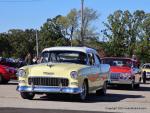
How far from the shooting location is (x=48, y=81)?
16625 millimetres

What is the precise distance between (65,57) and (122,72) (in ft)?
25.0

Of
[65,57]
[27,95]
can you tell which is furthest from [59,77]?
[65,57]

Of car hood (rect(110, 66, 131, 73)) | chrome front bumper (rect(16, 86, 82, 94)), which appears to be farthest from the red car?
chrome front bumper (rect(16, 86, 82, 94))

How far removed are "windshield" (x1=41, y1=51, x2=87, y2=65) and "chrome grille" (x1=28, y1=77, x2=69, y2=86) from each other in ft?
5.44

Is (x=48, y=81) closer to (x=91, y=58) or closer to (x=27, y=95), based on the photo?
(x=27, y=95)

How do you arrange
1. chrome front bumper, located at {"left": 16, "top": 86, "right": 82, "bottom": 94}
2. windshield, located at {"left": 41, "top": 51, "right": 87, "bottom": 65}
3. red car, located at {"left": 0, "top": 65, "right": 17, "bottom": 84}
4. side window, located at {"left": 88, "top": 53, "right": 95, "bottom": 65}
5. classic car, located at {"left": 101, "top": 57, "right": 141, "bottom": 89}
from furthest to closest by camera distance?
red car, located at {"left": 0, "top": 65, "right": 17, "bottom": 84} < classic car, located at {"left": 101, "top": 57, "right": 141, "bottom": 89} < side window, located at {"left": 88, "top": 53, "right": 95, "bottom": 65} < windshield, located at {"left": 41, "top": 51, "right": 87, "bottom": 65} < chrome front bumper, located at {"left": 16, "top": 86, "right": 82, "bottom": 94}

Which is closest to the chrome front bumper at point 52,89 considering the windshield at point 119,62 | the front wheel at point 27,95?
the front wheel at point 27,95

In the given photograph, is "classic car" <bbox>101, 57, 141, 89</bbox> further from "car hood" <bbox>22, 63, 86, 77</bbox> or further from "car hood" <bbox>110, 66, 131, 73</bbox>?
"car hood" <bbox>22, 63, 86, 77</bbox>

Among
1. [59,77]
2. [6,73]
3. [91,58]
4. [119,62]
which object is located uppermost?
[91,58]

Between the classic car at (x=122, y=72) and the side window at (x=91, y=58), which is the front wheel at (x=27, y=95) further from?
the classic car at (x=122, y=72)

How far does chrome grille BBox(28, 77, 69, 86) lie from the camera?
54.3 ft

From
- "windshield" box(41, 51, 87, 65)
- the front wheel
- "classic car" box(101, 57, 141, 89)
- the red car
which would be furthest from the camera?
the red car

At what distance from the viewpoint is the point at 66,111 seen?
46.0ft

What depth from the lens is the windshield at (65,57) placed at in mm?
18156
